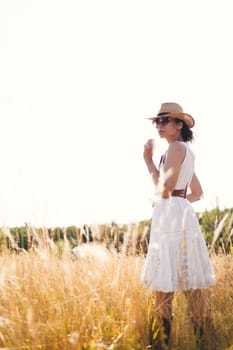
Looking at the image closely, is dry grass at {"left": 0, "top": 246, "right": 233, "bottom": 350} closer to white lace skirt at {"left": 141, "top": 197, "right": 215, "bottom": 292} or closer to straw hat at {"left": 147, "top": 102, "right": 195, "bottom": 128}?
white lace skirt at {"left": 141, "top": 197, "right": 215, "bottom": 292}

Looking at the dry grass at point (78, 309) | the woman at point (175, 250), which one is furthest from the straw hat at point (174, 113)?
the dry grass at point (78, 309)

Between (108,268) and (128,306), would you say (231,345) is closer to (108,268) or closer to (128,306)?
(128,306)

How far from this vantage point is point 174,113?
12.0 feet

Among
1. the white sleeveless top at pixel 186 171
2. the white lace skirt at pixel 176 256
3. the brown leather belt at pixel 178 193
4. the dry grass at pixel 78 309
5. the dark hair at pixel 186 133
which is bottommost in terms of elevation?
the dry grass at pixel 78 309

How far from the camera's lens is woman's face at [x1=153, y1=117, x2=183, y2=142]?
3619 millimetres

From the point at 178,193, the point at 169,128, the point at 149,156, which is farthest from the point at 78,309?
the point at 169,128

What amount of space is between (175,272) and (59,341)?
0.89 m

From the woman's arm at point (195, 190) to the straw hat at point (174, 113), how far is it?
0.43 m

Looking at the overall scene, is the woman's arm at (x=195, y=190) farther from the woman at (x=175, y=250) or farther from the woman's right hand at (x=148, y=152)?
the woman's right hand at (x=148, y=152)

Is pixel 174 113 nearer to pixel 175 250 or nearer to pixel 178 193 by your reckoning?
pixel 178 193

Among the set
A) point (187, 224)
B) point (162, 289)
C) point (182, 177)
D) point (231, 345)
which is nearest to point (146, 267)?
point (162, 289)

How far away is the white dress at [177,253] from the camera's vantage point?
10.7ft

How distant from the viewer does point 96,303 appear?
3.41 meters

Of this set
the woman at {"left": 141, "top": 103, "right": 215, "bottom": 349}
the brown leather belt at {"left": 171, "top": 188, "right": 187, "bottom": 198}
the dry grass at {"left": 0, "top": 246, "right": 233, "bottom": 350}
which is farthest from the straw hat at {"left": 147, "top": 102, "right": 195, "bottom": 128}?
the dry grass at {"left": 0, "top": 246, "right": 233, "bottom": 350}
